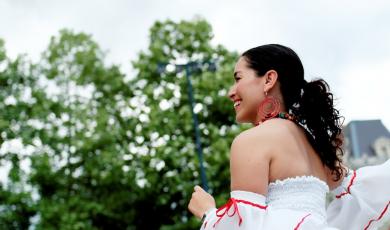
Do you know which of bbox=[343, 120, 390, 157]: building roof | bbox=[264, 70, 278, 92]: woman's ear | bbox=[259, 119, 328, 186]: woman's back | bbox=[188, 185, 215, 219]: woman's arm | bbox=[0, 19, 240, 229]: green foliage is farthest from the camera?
bbox=[343, 120, 390, 157]: building roof

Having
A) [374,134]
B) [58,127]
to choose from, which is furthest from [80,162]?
[374,134]

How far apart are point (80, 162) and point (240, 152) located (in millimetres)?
18055

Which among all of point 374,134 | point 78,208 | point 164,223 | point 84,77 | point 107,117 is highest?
point 84,77

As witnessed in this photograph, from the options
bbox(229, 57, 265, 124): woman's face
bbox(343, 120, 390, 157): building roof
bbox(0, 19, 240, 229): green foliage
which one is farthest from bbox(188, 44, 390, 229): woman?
bbox(343, 120, 390, 157): building roof

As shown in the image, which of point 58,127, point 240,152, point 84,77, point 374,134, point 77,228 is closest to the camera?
point 240,152

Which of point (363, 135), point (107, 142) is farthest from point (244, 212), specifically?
point (363, 135)

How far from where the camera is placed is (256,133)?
2.71 metres

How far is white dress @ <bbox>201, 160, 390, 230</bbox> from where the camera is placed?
2596 millimetres

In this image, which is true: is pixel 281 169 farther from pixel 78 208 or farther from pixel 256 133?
pixel 78 208

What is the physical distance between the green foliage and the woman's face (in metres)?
15.4

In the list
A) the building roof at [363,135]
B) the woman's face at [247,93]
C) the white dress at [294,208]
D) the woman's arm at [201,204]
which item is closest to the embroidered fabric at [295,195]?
the white dress at [294,208]

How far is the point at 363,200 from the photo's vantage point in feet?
10.7

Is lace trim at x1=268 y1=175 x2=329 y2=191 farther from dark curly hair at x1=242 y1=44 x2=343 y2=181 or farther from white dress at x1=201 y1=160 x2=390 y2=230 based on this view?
dark curly hair at x1=242 y1=44 x2=343 y2=181

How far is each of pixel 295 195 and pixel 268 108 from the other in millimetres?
443
